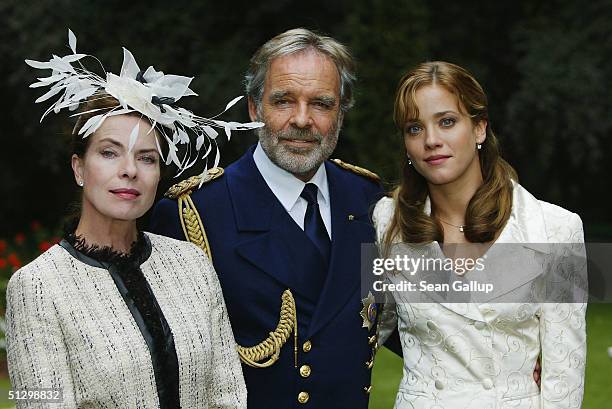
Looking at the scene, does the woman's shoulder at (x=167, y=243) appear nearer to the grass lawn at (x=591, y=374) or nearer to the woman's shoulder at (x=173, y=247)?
the woman's shoulder at (x=173, y=247)

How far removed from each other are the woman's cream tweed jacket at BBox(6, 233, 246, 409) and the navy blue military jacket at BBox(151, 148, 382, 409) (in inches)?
13.5

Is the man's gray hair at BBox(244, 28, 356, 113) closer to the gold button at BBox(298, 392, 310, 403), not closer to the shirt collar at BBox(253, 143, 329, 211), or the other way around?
the shirt collar at BBox(253, 143, 329, 211)

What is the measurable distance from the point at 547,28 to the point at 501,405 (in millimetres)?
8380

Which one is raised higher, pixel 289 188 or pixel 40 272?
pixel 289 188

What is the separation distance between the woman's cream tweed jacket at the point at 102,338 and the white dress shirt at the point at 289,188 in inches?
23.4

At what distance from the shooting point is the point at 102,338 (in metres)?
2.39

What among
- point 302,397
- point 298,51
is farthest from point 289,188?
point 302,397

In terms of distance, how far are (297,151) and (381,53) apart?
6.30 m

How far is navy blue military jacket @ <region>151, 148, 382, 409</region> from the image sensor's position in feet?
9.82

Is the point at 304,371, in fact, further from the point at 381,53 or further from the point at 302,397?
the point at 381,53

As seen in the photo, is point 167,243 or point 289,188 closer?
point 167,243

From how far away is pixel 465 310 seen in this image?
2.90 m

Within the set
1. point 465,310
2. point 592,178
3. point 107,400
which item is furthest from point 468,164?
point 592,178

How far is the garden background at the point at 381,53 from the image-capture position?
920 cm
